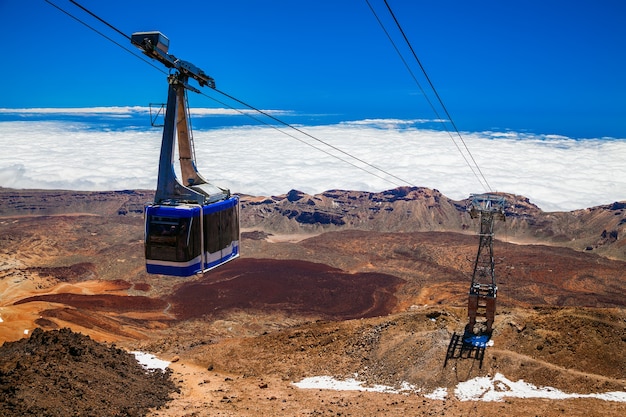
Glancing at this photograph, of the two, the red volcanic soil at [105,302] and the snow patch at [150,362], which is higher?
the snow patch at [150,362]

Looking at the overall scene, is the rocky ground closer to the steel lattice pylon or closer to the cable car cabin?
the steel lattice pylon

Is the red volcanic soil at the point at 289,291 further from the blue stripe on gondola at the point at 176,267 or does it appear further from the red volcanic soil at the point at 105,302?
the blue stripe on gondola at the point at 176,267

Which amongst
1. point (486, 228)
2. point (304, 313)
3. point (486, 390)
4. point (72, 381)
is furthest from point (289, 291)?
point (72, 381)

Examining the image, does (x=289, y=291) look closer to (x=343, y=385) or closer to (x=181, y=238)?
(x=343, y=385)

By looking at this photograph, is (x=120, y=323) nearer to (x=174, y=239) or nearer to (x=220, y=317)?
(x=220, y=317)

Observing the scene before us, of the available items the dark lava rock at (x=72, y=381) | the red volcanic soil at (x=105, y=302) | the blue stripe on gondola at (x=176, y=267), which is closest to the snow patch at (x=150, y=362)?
the dark lava rock at (x=72, y=381)

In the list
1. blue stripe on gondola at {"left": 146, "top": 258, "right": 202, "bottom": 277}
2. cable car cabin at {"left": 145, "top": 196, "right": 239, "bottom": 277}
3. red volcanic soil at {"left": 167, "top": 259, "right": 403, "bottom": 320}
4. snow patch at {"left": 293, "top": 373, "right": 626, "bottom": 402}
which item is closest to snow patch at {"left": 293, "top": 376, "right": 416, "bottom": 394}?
snow patch at {"left": 293, "top": 373, "right": 626, "bottom": 402}
